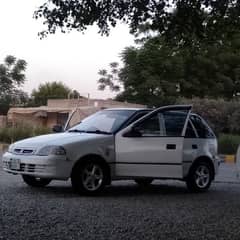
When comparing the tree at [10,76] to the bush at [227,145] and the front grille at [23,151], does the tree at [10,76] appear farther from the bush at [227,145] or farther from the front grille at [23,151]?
the front grille at [23,151]

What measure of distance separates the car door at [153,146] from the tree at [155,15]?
1.80m

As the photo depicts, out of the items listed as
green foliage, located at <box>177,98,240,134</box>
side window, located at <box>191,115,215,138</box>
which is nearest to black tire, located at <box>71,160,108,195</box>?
side window, located at <box>191,115,215,138</box>

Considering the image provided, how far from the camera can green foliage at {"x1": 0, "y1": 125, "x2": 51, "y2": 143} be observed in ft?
109

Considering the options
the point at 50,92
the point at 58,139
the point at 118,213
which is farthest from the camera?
the point at 50,92

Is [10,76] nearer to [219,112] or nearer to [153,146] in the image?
[219,112]

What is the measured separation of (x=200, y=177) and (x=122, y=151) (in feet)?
6.31

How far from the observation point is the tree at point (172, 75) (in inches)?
1935

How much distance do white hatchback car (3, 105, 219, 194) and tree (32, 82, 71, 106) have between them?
7487 cm

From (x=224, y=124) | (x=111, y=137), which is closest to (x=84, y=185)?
(x=111, y=137)

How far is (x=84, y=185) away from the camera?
11.3 m

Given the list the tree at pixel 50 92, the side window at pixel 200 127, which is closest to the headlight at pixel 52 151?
the side window at pixel 200 127

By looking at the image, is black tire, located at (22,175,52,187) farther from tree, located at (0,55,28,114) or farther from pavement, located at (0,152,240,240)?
tree, located at (0,55,28,114)

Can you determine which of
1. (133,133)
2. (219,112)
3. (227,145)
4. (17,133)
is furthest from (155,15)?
(219,112)

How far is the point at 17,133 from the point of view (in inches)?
1320
